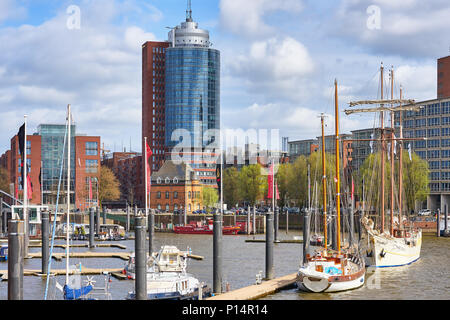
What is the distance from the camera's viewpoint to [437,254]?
79.3m

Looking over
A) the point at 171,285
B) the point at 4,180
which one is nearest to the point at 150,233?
the point at 171,285

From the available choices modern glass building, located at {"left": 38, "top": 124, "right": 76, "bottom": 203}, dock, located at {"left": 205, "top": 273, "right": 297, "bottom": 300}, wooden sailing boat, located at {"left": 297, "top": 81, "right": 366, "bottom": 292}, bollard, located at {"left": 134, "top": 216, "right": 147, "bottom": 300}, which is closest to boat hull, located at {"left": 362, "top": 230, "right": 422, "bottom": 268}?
dock, located at {"left": 205, "top": 273, "right": 297, "bottom": 300}

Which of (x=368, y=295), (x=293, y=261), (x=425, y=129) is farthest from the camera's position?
(x=425, y=129)

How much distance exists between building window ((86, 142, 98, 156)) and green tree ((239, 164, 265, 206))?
40.9m

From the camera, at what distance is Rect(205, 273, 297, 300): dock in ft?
131

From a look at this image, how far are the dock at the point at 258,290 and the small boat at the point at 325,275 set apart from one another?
1.57m

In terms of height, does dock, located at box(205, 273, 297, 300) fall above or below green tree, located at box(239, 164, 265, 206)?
below

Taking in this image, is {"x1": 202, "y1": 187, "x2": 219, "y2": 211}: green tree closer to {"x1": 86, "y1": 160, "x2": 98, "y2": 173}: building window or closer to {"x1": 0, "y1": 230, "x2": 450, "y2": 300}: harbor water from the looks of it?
{"x1": 86, "y1": 160, "x2": 98, "y2": 173}: building window

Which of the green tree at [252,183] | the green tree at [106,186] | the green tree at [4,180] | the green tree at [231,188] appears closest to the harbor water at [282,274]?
the green tree at [252,183]
